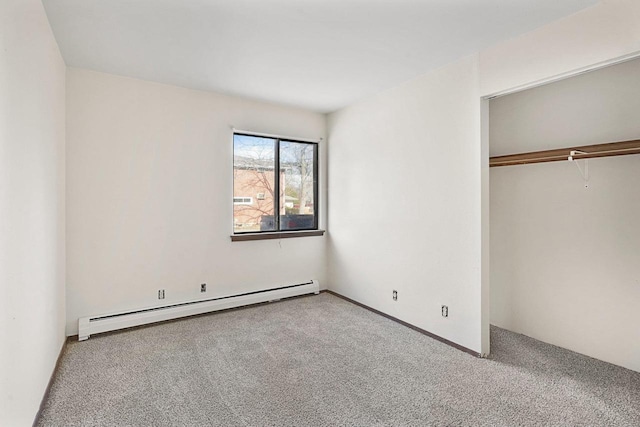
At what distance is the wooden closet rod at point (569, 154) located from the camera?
241cm

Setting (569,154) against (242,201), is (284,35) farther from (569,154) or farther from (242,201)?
(569,154)

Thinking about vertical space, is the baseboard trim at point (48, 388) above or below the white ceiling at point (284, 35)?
below

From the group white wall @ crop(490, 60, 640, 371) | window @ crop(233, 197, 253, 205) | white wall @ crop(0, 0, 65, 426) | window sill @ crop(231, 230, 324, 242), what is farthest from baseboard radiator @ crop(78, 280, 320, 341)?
white wall @ crop(490, 60, 640, 371)

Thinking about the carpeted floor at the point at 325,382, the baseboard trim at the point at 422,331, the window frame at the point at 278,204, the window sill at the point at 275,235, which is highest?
the window frame at the point at 278,204

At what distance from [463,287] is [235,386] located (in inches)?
81.3

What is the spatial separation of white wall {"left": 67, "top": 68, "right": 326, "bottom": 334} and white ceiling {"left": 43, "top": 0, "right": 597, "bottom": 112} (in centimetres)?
37

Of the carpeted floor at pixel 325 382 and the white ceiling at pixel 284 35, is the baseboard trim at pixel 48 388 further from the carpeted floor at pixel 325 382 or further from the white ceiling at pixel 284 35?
the white ceiling at pixel 284 35

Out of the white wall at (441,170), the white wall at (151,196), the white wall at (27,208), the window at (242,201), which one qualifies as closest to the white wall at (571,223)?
the white wall at (441,170)

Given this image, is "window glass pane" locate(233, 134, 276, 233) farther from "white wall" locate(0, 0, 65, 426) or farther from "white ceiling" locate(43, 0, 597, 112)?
"white wall" locate(0, 0, 65, 426)

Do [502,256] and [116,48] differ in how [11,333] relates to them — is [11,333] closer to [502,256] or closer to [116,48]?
[116,48]

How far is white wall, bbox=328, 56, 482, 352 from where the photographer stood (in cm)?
289

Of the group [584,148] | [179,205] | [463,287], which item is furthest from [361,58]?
[179,205]

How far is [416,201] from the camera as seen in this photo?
3.39m

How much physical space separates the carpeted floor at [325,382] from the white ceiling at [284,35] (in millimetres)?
2577
